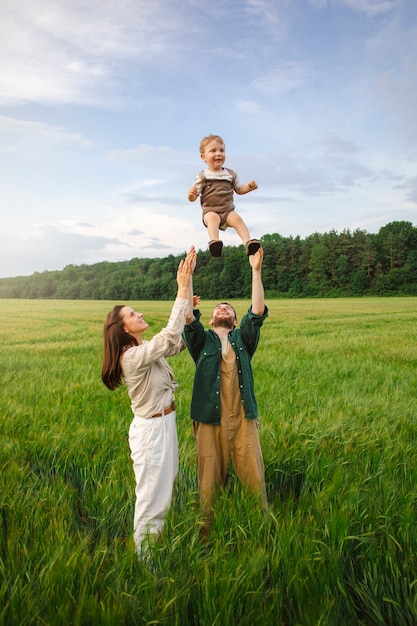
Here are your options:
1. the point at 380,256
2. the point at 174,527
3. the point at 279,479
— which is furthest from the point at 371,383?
A: the point at 380,256

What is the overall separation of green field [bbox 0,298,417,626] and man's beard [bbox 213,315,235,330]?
1.43 m

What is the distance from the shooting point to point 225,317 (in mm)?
4367

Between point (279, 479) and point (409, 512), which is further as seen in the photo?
point (279, 479)

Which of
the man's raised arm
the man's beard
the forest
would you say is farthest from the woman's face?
the forest

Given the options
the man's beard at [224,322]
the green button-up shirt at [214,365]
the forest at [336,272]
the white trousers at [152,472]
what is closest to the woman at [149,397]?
the white trousers at [152,472]

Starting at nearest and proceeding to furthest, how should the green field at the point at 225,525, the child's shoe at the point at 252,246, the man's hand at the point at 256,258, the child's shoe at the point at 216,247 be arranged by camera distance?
the green field at the point at 225,525 → the child's shoe at the point at 216,247 → the child's shoe at the point at 252,246 → the man's hand at the point at 256,258

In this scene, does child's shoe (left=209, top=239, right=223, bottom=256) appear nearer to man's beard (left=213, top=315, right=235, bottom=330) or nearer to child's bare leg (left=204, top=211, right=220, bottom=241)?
child's bare leg (left=204, top=211, right=220, bottom=241)

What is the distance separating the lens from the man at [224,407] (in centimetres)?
407

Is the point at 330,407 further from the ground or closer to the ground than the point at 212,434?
closer to the ground

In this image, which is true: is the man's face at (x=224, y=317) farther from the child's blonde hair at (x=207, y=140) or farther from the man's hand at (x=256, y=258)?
the child's blonde hair at (x=207, y=140)

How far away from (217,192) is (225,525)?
2.58 m

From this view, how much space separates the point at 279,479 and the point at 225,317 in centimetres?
193

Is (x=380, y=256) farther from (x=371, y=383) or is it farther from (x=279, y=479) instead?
(x=279, y=479)

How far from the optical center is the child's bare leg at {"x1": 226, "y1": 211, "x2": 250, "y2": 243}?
344 centimetres
